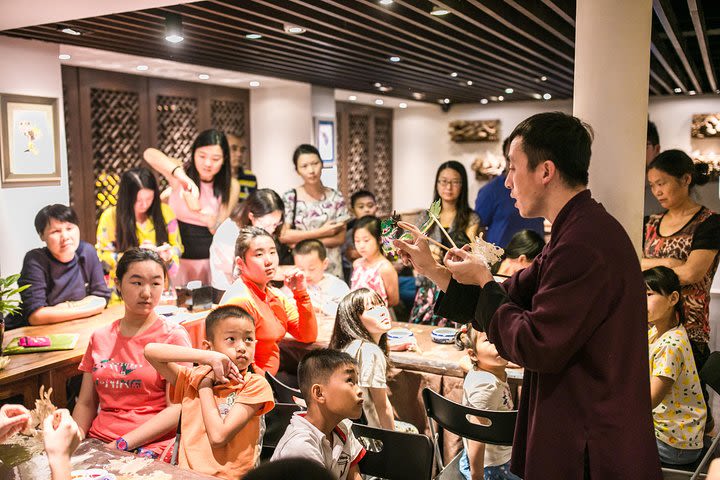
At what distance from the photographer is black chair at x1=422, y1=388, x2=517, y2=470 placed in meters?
2.27

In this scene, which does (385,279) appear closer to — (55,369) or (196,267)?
(196,267)

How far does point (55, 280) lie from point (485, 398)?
2434mm

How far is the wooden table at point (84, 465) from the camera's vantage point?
1813 millimetres

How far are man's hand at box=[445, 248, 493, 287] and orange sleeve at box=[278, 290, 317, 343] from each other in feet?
5.40

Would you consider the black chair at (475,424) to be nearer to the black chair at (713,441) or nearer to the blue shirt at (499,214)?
the black chair at (713,441)

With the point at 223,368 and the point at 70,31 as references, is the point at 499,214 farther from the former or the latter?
the point at 70,31

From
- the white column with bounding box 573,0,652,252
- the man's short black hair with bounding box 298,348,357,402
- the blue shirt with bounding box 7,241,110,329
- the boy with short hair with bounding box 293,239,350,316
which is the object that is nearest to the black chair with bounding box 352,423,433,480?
the man's short black hair with bounding box 298,348,357,402

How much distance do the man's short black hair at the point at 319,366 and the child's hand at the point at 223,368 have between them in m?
0.22

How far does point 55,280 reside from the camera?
358 centimetres

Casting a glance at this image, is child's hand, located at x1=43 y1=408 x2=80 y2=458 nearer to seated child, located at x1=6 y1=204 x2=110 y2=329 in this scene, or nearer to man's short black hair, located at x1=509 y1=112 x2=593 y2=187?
man's short black hair, located at x1=509 y1=112 x2=593 y2=187

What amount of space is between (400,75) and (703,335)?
4043 mm

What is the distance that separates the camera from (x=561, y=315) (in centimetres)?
144

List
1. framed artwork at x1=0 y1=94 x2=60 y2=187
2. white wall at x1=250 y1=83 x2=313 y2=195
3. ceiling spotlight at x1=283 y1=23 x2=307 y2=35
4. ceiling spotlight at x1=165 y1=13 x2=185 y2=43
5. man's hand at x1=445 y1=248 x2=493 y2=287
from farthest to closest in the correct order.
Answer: white wall at x1=250 y1=83 x2=313 y2=195 < framed artwork at x1=0 y1=94 x2=60 y2=187 < ceiling spotlight at x1=283 y1=23 x2=307 y2=35 < ceiling spotlight at x1=165 y1=13 x2=185 y2=43 < man's hand at x1=445 y1=248 x2=493 y2=287

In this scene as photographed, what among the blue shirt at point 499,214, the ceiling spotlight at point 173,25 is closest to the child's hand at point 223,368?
the ceiling spotlight at point 173,25
